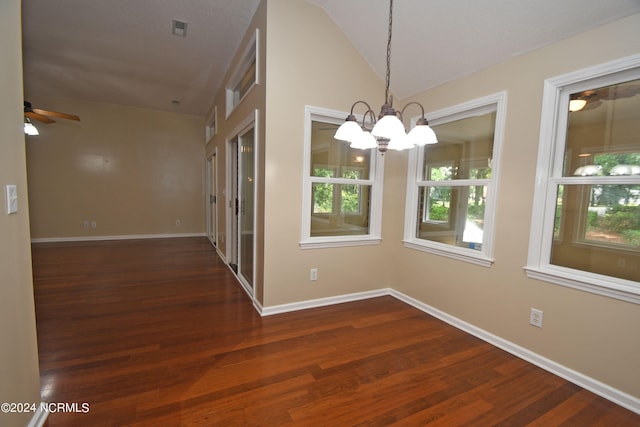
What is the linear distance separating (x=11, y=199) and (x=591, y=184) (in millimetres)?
3380

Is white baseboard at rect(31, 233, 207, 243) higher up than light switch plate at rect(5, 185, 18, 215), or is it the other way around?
light switch plate at rect(5, 185, 18, 215)

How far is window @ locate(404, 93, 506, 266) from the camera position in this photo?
8.13 ft

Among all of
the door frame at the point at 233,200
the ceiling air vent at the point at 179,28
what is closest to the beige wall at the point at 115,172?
the door frame at the point at 233,200

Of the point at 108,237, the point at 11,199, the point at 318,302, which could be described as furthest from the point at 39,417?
the point at 108,237

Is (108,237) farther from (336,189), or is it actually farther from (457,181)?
(457,181)

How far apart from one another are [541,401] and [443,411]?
69 cm

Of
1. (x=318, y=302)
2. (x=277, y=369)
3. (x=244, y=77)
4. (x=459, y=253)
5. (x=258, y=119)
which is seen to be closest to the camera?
(x=277, y=369)

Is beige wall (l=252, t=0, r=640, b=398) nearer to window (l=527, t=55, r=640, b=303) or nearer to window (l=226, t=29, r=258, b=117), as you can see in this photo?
window (l=527, t=55, r=640, b=303)

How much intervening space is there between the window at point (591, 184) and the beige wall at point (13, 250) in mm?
3169

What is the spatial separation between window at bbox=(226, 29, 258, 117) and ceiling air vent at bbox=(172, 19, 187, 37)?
27.0 inches

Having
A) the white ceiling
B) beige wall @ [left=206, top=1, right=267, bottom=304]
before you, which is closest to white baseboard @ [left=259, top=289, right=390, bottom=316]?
beige wall @ [left=206, top=1, right=267, bottom=304]

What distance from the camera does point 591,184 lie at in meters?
1.93

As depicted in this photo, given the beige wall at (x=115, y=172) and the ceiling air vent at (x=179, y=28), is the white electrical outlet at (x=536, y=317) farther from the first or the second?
the beige wall at (x=115, y=172)

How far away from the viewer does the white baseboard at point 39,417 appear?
1380mm
